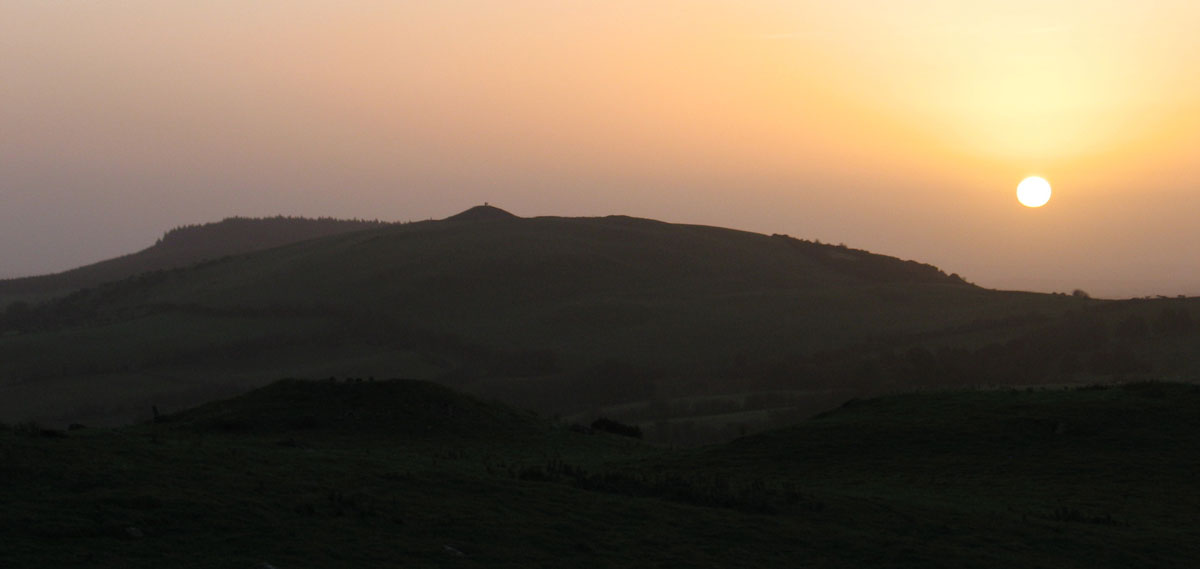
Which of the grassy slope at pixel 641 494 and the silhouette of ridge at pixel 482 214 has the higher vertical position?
the silhouette of ridge at pixel 482 214

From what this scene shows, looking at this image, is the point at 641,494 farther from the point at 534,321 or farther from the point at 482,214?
the point at 482,214

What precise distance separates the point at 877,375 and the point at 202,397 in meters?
50.3

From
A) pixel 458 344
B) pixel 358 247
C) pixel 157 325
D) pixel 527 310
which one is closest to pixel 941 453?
pixel 458 344

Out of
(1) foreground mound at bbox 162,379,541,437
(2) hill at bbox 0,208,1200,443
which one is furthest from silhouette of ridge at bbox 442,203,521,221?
(1) foreground mound at bbox 162,379,541,437

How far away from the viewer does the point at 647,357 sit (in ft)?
341

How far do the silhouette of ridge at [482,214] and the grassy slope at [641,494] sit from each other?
421 feet

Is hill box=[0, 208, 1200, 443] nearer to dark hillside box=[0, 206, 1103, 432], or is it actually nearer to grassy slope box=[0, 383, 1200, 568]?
dark hillside box=[0, 206, 1103, 432]

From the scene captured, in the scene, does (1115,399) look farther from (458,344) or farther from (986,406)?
(458,344)

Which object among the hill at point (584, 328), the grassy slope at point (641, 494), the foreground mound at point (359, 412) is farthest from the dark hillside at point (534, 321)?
the grassy slope at point (641, 494)

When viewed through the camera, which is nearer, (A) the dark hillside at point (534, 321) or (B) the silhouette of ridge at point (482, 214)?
(A) the dark hillside at point (534, 321)

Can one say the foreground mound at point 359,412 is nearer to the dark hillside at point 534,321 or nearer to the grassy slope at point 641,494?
the grassy slope at point 641,494

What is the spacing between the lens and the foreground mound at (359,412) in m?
33.6

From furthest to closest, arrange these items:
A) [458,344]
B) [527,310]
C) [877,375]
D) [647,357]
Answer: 1. [527,310]
2. [458,344]
3. [647,357]
4. [877,375]

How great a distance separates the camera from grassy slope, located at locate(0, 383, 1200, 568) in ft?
55.0
